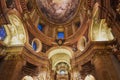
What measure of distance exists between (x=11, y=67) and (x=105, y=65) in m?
6.89

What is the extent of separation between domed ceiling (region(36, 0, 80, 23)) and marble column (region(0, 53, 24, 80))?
28.6 feet

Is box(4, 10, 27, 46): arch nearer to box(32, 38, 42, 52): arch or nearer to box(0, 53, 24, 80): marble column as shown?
box(0, 53, 24, 80): marble column

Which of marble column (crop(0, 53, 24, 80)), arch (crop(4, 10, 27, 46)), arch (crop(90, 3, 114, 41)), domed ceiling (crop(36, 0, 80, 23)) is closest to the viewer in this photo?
marble column (crop(0, 53, 24, 80))

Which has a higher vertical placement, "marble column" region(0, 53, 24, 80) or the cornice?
the cornice

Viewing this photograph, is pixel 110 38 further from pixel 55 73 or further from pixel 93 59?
pixel 55 73

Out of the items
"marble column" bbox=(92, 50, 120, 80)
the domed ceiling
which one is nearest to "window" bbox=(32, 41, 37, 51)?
the domed ceiling

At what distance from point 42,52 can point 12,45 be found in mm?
3707

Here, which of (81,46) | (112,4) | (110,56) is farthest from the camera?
(81,46)

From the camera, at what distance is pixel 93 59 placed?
13641 mm

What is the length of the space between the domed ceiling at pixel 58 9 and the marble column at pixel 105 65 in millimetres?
9232

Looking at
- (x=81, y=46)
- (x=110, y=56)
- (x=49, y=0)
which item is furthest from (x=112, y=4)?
(x=49, y=0)

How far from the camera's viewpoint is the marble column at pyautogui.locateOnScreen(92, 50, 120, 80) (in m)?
11.6

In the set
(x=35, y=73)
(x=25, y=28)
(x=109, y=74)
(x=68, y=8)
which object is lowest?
(x=109, y=74)

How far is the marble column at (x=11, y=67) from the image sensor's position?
488 inches
